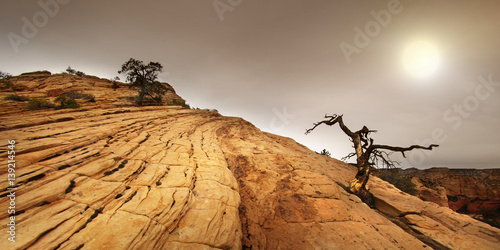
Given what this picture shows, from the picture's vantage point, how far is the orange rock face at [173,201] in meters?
3.25

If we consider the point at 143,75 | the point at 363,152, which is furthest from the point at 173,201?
the point at 143,75

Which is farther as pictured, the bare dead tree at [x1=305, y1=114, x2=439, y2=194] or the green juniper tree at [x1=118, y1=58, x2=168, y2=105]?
the green juniper tree at [x1=118, y1=58, x2=168, y2=105]

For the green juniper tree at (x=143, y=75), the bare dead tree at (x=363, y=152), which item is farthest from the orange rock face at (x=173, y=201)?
the green juniper tree at (x=143, y=75)

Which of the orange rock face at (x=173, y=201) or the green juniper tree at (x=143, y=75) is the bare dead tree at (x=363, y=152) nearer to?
the orange rock face at (x=173, y=201)

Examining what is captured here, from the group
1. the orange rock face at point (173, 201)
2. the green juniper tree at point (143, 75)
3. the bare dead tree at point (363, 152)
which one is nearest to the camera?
the orange rock face at point (173, 201)

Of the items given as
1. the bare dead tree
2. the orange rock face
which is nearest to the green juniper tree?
the orange rock face

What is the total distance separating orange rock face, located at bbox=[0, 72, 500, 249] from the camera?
325 cm

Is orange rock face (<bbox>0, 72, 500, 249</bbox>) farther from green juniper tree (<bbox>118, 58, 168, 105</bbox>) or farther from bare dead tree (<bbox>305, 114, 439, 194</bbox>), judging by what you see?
green juniper tree (<bbox>118, 58, 168, 105</bbox>)

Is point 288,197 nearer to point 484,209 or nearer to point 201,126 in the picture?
point 201,126

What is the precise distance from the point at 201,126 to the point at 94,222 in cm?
916

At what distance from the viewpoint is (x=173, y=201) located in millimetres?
4348

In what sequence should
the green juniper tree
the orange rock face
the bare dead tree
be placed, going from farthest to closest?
the green juniper tree
the bare dead tree
the orange rock face

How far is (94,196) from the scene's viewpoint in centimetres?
386

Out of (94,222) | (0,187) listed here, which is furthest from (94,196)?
(0,187)
